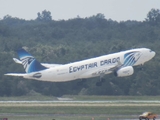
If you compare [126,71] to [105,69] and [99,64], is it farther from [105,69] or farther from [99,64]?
[99,64]

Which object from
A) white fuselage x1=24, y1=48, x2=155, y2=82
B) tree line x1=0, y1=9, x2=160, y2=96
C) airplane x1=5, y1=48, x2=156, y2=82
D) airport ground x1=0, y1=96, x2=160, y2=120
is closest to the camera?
airport ground x1=0, y1=96, x2=160, y2=120

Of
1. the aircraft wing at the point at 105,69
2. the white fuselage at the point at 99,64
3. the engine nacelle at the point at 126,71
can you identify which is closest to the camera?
the white fuselage at the point at 99,64

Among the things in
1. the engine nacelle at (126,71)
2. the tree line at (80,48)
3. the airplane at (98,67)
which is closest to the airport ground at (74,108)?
the airplane at (98,67)

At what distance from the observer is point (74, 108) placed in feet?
326

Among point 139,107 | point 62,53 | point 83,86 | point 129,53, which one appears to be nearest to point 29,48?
point 62,53

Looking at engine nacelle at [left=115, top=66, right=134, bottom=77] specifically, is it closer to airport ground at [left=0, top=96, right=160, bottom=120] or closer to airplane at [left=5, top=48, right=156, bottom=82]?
airplane at [left=5, top=48, right=156, bottom=82]

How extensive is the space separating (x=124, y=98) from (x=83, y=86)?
47.9 feet

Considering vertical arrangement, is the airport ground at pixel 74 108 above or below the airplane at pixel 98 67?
below

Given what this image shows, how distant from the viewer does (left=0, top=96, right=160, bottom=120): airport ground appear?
92.7 meters

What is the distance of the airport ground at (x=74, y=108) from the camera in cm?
9269

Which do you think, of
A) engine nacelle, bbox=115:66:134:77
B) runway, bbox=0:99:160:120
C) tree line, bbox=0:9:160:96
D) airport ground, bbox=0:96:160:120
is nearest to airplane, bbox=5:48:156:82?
engine nacelle, bbox=115:66:134:77

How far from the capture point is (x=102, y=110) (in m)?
98.2

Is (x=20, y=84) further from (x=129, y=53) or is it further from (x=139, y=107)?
A: (x=139, y=107)

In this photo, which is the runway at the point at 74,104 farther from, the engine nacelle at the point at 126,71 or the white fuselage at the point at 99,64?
the engine nacelle at the point at 126,71
